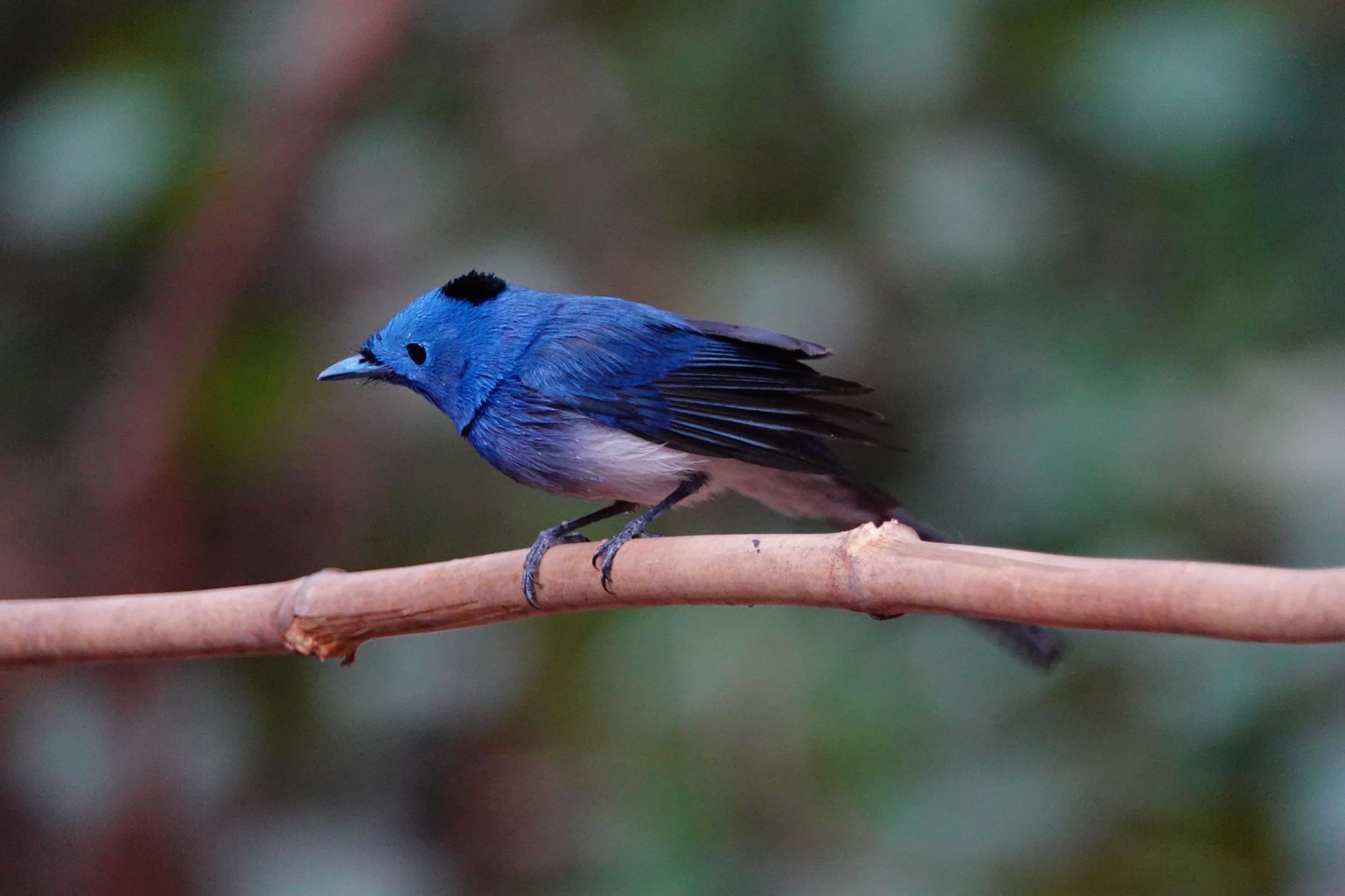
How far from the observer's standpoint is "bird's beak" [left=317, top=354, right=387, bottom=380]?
2.41 m

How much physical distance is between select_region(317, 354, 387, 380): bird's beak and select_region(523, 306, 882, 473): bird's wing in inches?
10.9

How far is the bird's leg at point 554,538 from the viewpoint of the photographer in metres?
1.95

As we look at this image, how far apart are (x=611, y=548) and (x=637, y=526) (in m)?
0.16

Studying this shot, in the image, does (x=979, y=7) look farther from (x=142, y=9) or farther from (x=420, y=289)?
(x=142, y=9)

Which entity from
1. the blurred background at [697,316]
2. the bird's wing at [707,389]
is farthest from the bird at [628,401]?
the blurred background at [697,316]

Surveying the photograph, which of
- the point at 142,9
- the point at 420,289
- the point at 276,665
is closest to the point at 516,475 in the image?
the point at 420,289

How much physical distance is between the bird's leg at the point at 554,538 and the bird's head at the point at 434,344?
0.29m

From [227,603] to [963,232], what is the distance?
1.97m

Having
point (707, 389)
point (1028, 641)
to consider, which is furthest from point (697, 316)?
point (1028, 641)

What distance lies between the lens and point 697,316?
11.0 feet

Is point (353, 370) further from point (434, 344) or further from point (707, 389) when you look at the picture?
point (707, 389)

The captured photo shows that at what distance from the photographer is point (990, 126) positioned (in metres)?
3.53

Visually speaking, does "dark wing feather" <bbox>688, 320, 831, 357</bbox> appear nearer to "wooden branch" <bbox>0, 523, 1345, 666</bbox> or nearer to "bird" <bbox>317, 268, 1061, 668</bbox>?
"bird" <bbox>317, 268, 1061, 668</bbox>

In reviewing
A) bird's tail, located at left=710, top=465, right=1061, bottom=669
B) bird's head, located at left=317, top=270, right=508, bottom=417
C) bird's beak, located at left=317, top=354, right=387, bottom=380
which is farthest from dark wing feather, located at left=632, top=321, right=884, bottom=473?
bird's beak, located at left=317, top=354, right=387, bottom=380
